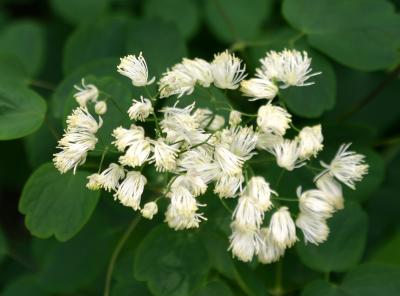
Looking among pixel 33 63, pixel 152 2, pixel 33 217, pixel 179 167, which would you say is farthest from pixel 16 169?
pixel 179 167

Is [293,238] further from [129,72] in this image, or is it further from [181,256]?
[129,72]

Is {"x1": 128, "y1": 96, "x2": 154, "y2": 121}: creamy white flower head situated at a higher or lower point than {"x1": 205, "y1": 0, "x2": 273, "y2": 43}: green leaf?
higher

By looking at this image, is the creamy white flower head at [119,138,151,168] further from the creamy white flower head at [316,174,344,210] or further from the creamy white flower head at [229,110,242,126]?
the creamy white flower head at [316,174,344,210]

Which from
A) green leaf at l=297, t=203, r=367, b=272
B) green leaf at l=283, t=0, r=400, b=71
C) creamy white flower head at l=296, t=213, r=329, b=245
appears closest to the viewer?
creamy white flower head at l=296, t=213, r=329, b=245

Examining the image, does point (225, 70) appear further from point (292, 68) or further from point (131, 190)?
point (131, 190)

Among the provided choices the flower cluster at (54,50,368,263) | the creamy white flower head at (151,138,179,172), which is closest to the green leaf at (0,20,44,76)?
the flower cluster at (54,50,368,263)

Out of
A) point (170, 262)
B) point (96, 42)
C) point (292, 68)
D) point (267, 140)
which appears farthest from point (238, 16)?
point (170, 262)

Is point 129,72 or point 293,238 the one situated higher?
point 129,72
